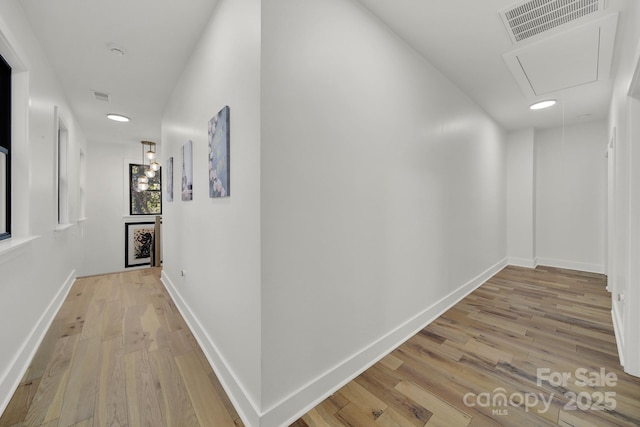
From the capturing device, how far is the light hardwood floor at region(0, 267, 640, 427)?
4.83ft

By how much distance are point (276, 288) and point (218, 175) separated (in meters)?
0.91

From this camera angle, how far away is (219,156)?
1.80 m

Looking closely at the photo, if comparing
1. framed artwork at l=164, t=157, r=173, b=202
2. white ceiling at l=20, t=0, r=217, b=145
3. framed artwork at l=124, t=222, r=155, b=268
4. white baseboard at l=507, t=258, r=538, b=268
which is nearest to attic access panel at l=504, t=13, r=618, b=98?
white ceiling at l=20, t=0, r=217, b=145

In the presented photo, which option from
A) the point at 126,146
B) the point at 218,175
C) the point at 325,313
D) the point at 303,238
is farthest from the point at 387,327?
the point at 126,146

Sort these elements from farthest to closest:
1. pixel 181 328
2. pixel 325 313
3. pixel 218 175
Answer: pixel 181 328, pixel 218 175, pixel 325 313

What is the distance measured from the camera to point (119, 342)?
2236 mm

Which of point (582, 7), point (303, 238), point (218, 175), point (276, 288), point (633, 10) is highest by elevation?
point (582, 7)

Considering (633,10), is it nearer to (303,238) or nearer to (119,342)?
(303,238)

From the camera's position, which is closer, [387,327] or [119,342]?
[387,327]

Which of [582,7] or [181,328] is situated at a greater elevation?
[582,7]

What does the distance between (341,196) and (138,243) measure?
633 cm

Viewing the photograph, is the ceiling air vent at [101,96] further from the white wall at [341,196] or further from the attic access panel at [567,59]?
the attic access panel at [567,59]

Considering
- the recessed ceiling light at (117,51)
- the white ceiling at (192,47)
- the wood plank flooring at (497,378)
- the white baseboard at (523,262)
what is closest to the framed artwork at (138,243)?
the white ceiling at (192,47)

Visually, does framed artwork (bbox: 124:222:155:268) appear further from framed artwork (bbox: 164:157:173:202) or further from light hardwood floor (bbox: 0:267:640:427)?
light hardwood floor (bbox: 0:267:640:427)
